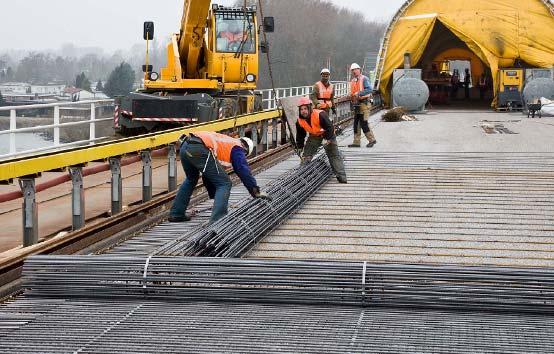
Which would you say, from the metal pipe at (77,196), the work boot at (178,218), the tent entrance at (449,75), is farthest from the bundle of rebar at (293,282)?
the tent entrance at (449,75)

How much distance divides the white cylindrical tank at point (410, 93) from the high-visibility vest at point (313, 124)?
56.9ft

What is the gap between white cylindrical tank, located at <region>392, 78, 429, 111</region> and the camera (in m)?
28.5

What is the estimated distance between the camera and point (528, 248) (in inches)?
309

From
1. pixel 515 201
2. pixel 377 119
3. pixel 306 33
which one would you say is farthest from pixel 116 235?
pixel 306 33

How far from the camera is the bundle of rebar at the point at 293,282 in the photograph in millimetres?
5711

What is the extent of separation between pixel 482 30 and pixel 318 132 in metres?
21.1

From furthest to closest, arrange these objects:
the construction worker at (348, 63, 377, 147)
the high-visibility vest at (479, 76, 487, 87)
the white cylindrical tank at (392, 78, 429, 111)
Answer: the high-visibility vest at (479, 76, 487, 87) < the white cylindrical tank at (392, 78, 429, 111) < the construction worker at (348, 63, 377, 147)

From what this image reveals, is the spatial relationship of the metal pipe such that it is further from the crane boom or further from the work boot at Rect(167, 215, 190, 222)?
the crane boom

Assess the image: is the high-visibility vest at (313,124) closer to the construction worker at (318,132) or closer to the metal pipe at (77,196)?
the construction worker at (318,132)

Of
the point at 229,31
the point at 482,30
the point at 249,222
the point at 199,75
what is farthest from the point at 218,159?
the point at 482,30

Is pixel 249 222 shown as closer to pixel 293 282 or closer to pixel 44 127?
pixel 293 282

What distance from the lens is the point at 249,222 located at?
8227 mm

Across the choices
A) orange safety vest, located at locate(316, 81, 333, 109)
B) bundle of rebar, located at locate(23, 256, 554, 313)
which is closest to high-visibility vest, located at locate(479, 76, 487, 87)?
orange safety vest, located at locate(316, 81, 333, 109)

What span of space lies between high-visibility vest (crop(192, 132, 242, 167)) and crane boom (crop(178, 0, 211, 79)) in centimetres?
1009
